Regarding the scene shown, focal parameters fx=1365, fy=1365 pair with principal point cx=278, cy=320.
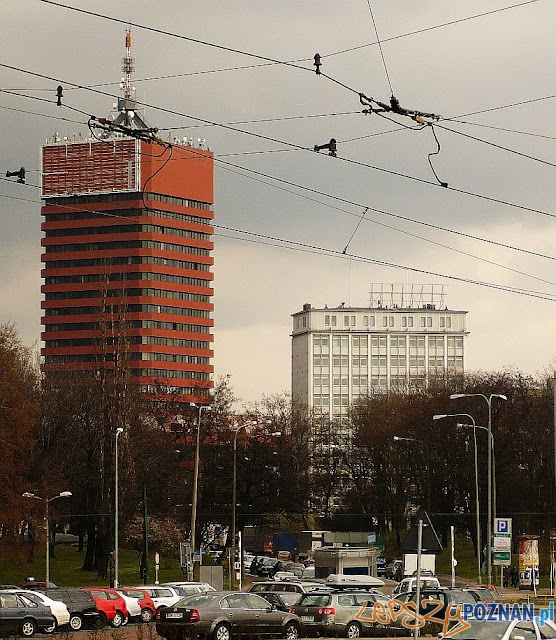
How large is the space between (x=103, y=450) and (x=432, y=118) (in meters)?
57.6

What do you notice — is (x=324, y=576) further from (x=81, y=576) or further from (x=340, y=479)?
(x=340, y=479)

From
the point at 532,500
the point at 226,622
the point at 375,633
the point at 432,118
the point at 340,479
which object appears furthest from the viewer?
the point at 340,479

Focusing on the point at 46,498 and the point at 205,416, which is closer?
the point at 46,498

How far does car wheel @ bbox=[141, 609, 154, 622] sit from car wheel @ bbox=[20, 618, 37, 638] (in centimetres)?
799

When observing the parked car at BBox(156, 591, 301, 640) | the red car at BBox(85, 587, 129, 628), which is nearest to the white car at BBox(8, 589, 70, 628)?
the red car at BBox(85, 587, 129, 628)

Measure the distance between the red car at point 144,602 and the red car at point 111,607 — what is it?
1.15m

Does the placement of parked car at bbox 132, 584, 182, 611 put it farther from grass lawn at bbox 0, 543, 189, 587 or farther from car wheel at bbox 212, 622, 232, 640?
grass lawn at bbox 0, 543, 189, 587

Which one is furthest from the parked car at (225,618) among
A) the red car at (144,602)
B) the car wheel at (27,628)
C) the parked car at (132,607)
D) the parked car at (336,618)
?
the red car at (144,602)

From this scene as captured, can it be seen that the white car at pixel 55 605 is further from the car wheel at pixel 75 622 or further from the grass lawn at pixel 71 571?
the grass lawn at pixel 71 571

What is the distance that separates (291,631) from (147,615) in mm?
12138

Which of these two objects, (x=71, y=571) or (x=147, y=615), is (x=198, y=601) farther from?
(x=71, y=571)

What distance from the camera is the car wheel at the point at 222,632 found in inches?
1298

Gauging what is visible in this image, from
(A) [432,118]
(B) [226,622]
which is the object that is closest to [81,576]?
(B) [226,622]

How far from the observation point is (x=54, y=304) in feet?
578
